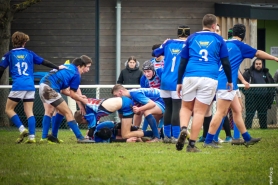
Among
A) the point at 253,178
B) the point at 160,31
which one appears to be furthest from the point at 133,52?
the point at 253,178

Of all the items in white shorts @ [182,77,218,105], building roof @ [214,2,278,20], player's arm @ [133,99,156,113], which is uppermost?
building roof @ [214,2,278,20]

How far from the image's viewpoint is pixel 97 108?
49.5 feet

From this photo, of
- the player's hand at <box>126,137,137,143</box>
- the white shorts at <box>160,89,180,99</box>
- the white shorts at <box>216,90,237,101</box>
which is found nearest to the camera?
the white shorts at <box>216,90,237,101</box>

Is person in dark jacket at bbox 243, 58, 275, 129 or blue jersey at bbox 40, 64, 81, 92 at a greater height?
blue jersey at bbox 40, 64, 81, 92

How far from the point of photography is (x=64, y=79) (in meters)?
14.5

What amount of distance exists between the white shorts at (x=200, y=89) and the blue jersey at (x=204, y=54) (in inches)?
3.0

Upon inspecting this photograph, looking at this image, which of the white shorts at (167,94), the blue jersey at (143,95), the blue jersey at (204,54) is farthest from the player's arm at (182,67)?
the blue jersey at (143,95)

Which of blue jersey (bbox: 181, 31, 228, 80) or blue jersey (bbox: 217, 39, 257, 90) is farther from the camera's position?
blue jersey (bbox: 217, 39, 257, 90)

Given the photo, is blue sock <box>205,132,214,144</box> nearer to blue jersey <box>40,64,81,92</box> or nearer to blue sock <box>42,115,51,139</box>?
blue jersey <box>40,64,81,92</box>

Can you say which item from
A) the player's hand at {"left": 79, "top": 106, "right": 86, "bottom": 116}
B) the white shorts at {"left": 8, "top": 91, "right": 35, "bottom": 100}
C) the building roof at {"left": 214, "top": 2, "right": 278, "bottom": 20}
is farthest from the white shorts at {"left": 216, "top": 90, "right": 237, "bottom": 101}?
the building roof at {"left": 214, "top": 2, "right": 278, "bottom": 20}

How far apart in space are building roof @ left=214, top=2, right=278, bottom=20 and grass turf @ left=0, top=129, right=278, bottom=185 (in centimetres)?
871

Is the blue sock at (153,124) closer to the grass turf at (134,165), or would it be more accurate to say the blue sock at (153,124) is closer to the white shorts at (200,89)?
the grass turf at (134,165)

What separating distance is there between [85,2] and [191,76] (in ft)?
37.8

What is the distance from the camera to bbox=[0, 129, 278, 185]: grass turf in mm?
9453
